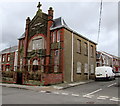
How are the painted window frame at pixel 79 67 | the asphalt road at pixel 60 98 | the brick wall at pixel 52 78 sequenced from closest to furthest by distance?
the asphalt road at pixel 60 98 < the brick wall at pixel 52 78 < the painted window frame at pixel 79 67

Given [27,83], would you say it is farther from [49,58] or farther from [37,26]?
[37,26]

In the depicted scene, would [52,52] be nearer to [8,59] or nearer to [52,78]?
[52,78]

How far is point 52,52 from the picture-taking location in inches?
738

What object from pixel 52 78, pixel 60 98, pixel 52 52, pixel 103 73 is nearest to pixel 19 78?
pixel 52 78

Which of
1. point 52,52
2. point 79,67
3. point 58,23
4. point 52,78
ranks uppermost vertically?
point 58,23

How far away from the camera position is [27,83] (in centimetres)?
1634

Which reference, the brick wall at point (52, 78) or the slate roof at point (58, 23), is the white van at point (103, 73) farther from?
the slate roof at point (58, 23)

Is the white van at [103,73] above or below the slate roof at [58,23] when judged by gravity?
below

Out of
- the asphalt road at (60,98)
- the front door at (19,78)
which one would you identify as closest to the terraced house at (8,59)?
the front door at (19,78)

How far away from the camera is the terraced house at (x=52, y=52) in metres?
17.0

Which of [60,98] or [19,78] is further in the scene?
[19,78]

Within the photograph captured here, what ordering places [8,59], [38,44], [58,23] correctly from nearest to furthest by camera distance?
[58,23] < [38,44] < [8,59]

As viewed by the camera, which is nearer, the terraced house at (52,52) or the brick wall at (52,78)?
the brick wall at (52,78)

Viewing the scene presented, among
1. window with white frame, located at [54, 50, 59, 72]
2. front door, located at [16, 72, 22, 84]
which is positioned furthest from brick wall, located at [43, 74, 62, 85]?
front door, located at [16, 72, 22, 84]
